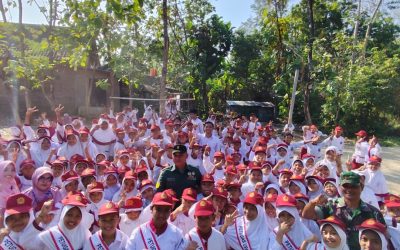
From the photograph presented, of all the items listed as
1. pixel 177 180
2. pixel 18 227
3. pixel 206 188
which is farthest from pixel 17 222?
pixel 206 188

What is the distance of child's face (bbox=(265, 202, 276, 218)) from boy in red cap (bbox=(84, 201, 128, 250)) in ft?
5.84

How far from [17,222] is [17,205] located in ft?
0.52

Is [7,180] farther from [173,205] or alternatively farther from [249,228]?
[249,228]

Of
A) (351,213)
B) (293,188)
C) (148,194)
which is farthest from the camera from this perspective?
(293,188)

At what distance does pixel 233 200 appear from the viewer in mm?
4801

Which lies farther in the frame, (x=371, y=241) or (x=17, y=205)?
(x=17, y=205)

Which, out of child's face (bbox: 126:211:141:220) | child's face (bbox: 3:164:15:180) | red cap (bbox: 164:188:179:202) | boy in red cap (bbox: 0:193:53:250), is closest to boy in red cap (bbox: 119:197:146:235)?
child's face (bbox: 126:211:141:220)

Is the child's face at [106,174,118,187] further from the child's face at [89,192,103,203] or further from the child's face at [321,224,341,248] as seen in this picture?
the child's face at [321,224,341,248]

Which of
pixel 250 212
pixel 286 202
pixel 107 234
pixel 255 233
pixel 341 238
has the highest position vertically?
pixel 286 202

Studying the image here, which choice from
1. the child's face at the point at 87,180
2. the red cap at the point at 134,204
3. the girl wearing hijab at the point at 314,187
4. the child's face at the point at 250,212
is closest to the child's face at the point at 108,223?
the red cap at the point at 134,204

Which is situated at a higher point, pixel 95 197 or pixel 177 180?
pixel 177 180

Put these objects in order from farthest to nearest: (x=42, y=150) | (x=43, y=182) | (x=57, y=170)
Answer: (x=42, y=150) < (x=57, y=170) < (x=43, y=182)

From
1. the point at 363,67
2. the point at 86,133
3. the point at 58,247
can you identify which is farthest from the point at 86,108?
the point at 58,247

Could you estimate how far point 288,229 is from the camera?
3.44m
